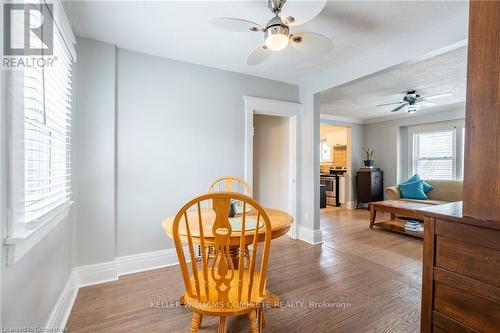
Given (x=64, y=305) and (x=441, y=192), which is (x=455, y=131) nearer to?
(x=441, y=192)

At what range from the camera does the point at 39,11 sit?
4.39ft

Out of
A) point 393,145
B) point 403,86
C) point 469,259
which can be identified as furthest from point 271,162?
point 393,145

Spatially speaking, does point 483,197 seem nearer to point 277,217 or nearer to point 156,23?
point 277,217

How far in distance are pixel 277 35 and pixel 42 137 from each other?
162 centimetres

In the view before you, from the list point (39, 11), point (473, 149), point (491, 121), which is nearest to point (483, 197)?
point (473, 149)

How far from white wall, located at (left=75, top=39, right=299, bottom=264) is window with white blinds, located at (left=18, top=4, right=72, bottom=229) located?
313 mm

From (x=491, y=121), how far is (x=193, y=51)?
8.23 feet

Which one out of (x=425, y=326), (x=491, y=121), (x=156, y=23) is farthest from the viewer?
(x=156, y=23)

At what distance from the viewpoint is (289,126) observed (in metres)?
3.69

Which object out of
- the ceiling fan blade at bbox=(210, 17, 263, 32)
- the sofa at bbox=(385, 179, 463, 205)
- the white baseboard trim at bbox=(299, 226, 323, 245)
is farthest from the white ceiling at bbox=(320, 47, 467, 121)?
the white baseboard trim at bbox=(299, 226, 323, 245)

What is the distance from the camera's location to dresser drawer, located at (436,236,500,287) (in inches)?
39.4

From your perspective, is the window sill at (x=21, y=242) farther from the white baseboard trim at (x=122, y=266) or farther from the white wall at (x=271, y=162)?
the white wall at (x=271, y=162)

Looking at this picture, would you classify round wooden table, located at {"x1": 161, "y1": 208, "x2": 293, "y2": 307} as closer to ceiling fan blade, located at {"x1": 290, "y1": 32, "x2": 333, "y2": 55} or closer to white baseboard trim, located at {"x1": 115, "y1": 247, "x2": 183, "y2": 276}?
white baseboard trim, located at {"x1": 115, "y1": 247, "x2": 183, "y2": 276}

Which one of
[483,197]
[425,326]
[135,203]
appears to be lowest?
[425,326]
